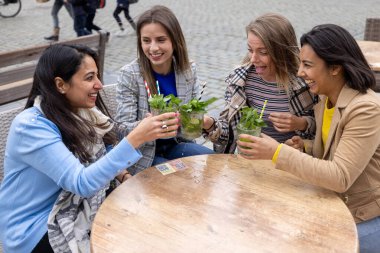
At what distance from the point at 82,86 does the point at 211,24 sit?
849cm

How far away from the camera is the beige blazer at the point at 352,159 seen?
1877 mm

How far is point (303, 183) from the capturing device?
6.70 feet

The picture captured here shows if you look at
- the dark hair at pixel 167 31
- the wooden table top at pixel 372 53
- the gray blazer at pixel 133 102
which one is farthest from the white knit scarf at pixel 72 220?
the wooden table top at pixel 372 53

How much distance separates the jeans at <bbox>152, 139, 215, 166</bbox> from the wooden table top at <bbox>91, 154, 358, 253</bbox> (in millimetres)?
710

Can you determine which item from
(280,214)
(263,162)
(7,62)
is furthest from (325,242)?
(7,62)

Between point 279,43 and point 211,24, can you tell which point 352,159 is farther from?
point 211,24

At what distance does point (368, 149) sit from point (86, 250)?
1.36m

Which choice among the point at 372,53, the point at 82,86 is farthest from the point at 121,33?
the point at 82,86

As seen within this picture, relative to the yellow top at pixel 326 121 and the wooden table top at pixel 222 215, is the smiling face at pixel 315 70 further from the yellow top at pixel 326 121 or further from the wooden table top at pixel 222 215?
the wooden table top at pixel 222 215

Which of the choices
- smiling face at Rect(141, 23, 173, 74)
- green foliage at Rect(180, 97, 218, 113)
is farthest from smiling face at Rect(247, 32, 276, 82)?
green foliage at Rect(180, 97, 218, 113)

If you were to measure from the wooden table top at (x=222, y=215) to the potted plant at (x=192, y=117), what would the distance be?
21 centimetres

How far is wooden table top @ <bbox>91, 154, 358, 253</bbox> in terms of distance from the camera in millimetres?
1590

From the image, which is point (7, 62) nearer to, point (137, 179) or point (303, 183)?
point (137, 179)

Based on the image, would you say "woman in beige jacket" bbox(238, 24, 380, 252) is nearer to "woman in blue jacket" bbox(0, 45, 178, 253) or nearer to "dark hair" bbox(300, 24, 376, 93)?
"dark hair" bbox(300, 24, 376, 93)
